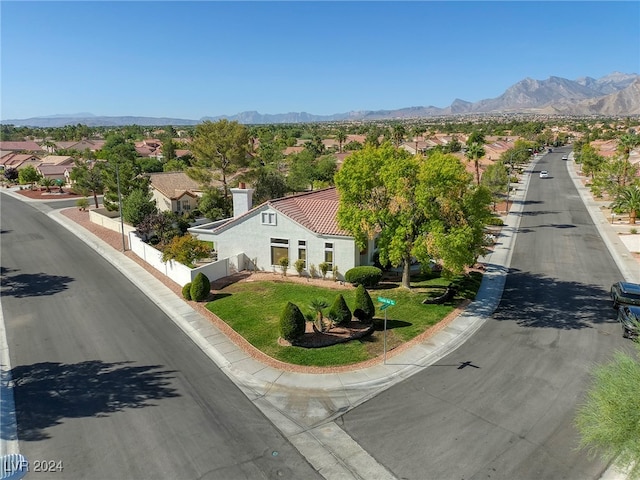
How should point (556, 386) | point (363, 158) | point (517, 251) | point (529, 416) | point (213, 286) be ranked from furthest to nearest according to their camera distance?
point (517, 251)
point (213, 286)
point (363, 158)
point (556, 386)
point (529, 416)

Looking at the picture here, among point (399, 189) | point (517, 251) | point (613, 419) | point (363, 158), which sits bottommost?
point (517, 251)

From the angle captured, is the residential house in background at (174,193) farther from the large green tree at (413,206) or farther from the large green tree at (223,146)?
the large green tree at (413,206)

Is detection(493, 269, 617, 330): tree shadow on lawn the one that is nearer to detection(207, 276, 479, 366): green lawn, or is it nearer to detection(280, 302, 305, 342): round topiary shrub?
detection(207, 276, 479, 366): green lawn

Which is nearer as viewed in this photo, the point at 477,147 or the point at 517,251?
the point at 517,251

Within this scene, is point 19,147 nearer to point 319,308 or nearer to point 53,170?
point 53,170

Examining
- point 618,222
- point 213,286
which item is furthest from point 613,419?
point 618,222

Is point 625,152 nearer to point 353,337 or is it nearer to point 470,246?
point 470,246

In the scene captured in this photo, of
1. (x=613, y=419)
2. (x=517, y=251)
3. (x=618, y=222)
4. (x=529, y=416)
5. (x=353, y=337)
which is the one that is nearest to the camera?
(x=613, y=419)

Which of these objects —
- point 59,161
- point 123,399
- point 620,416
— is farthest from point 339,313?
point 59,161
